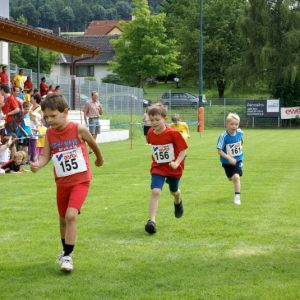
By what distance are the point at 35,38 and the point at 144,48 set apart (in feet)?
120

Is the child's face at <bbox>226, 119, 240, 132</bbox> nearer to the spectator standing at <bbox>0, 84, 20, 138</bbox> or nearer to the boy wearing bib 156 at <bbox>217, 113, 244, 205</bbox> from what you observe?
the boy wearing bib 156 at <bbox>217, 113, 244, 205</bbox>

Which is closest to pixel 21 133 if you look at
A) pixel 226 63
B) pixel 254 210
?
pixel 254 210

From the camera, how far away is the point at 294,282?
6.08m

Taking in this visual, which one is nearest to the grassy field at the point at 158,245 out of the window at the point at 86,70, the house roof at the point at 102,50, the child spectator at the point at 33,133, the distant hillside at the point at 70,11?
the child spectator at the point at 33,133

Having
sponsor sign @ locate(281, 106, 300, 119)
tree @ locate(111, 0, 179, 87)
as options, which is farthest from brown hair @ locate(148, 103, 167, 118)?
tree @ locate(111, 0, 179, 87)

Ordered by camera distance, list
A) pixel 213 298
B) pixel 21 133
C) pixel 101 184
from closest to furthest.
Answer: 1. pixel 213 298
2. pixel 101 184
3. pixel 21 133

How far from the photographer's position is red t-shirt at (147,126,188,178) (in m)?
8.69

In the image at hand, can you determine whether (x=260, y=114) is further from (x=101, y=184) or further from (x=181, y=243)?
(x=181, y=243)

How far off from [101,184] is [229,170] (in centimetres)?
340

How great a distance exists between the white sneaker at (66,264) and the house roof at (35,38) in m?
18.5

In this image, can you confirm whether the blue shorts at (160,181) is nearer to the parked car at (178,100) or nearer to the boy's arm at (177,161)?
the boy's arm at (177,161)

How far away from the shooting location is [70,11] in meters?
176

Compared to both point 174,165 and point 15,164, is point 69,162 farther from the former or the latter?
point 15,164

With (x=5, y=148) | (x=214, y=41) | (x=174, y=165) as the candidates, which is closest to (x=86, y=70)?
(x=214, y=41)
